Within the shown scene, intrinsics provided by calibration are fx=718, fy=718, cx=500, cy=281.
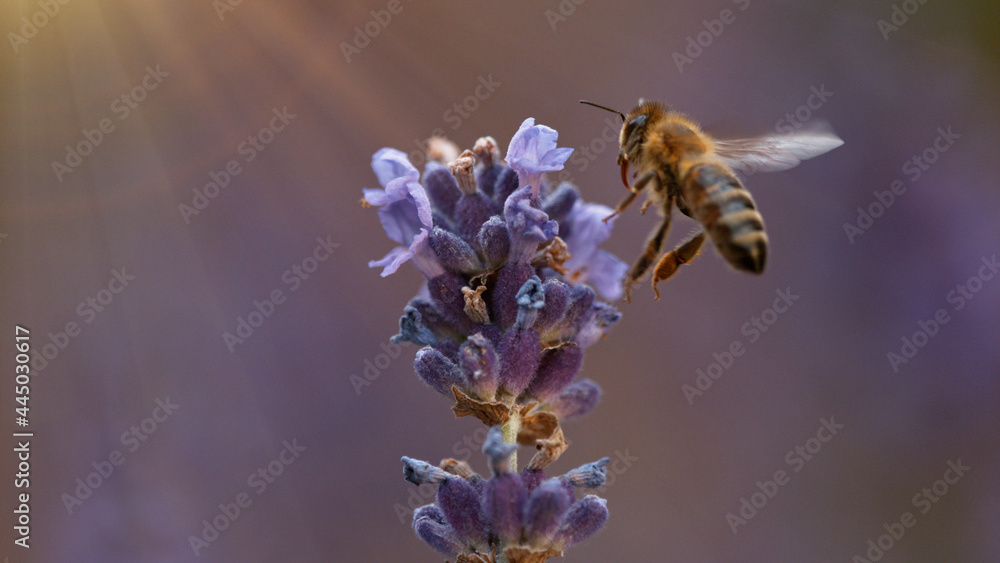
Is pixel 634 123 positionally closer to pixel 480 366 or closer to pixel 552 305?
pixel 552 305

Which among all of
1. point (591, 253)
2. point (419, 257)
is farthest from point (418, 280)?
point (419, 257)

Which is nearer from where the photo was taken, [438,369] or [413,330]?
[438,369]

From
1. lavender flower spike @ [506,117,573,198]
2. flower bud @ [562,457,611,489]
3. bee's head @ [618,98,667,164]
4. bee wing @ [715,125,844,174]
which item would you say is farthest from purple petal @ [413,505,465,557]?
bee wing @ [715,125,844,174]

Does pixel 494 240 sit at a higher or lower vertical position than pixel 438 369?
higher

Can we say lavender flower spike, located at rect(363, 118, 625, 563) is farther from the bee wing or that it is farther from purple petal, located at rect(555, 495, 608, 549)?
the bee wing

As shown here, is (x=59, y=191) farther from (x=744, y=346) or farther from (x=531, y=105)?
(x=744, y=346)

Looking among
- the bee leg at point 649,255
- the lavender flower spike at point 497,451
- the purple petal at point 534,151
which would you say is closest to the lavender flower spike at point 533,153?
the purple petal at point 534,151

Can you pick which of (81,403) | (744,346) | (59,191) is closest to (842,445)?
(744,346)
